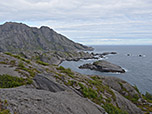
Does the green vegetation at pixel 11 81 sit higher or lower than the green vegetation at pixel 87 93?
higher

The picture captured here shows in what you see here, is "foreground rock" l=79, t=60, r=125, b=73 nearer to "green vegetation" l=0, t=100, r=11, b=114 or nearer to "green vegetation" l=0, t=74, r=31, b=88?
"green vegetation" l=0, t=74, r=31, b=88

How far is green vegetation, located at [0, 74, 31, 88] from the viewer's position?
1781cm

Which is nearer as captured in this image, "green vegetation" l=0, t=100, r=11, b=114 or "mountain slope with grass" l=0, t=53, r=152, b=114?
"green vegetation" l=0, t=100, r=11, b=114

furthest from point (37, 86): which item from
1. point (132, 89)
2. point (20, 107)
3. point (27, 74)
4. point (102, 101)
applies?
point (132, 89)

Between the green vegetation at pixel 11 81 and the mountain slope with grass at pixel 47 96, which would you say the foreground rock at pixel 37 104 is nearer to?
the mountain slope with grass at pixel 47 96

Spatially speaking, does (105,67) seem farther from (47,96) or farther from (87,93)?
(47,96)

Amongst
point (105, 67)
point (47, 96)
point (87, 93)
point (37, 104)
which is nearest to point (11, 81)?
point (47, 96)

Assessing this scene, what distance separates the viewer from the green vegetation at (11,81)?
17.8 meters

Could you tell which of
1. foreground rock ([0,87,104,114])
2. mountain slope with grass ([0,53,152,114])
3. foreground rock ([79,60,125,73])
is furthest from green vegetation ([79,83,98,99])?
foreground rock ([79,60,125,73])

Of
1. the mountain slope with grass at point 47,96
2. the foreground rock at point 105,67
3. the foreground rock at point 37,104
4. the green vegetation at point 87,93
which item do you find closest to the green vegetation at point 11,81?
the mountain slope with grass at point 47,96

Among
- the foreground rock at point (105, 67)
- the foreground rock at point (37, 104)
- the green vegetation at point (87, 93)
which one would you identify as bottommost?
the foreground rock at point (105, 67)

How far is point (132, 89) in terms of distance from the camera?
3656 centimetres

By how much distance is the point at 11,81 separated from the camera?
1864 centimetres

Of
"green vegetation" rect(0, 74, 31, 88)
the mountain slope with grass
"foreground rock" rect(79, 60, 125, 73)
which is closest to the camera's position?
the mountain slope with grass
